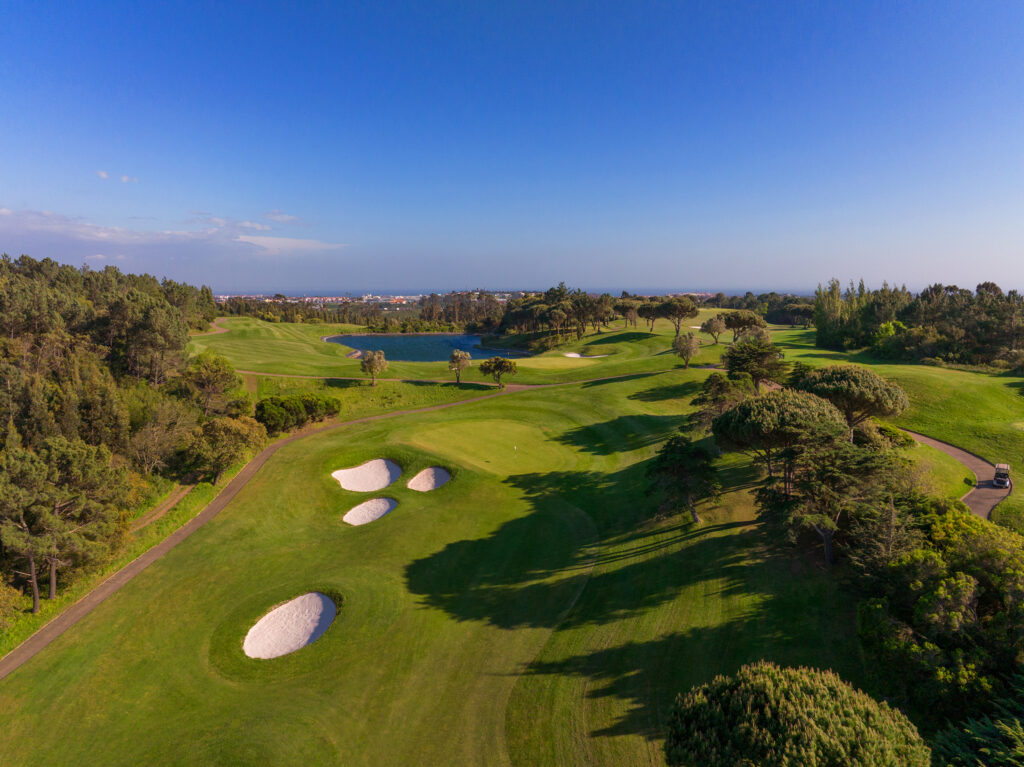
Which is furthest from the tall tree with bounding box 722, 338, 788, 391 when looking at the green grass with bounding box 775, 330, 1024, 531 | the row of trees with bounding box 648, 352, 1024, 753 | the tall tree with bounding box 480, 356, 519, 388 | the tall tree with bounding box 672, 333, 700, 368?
the tall tree with bounding box 480, 356, 519, 388

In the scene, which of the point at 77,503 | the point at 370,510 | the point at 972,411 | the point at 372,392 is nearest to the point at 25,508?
the point at 77,503

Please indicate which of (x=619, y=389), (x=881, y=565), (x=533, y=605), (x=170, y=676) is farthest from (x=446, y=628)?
(x=619, y=389)

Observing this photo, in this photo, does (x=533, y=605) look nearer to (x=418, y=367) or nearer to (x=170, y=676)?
(x=170, y=676)

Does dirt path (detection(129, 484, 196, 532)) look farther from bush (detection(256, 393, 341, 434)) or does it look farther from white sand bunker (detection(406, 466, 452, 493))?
white sand bunker (detection(406, 466, 452, 493))

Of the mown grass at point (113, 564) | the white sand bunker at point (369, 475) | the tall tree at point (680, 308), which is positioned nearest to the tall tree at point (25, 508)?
the mown grass at point (113, 564)

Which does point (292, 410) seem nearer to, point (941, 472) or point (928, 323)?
point (941, 472)
